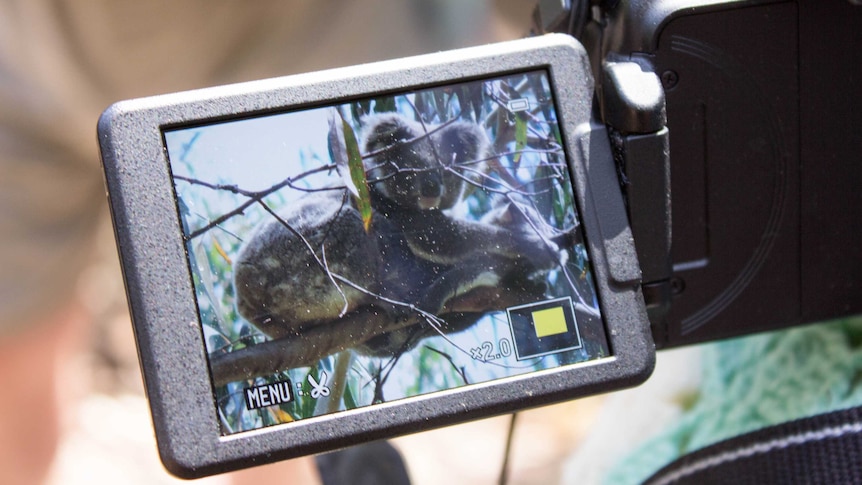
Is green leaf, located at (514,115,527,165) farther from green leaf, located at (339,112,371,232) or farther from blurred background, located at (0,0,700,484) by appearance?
blurred background, located at (0,0,700,484)

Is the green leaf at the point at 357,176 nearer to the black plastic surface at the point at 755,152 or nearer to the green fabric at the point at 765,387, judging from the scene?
the black plastic surface at the point at 755,152

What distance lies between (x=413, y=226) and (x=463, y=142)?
69 mm

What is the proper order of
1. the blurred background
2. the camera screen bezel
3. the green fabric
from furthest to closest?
1. the blurred background
2. the green fabric
3. the camera screen bezel

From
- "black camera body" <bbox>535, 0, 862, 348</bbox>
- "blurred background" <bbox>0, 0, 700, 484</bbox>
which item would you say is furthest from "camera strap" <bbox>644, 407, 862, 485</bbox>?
"blurred background" <bbox>0, 0, 700, 484</bbox>

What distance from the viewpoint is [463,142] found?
1.92ft

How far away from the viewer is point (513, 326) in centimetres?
58

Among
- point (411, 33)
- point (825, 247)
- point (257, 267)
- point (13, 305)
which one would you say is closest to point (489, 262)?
point (257, 267)

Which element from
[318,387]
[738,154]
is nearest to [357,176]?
[318,387]

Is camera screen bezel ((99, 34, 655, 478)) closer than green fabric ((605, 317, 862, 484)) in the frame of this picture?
Yes

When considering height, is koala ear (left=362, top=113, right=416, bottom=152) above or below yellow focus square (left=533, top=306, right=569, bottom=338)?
above

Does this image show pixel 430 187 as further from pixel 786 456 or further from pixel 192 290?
pixel 786 456

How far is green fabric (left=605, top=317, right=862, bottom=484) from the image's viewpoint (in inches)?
29.0

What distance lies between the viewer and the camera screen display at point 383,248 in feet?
1.82

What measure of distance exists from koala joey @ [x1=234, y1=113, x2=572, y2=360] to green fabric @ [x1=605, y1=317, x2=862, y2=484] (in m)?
0.31
